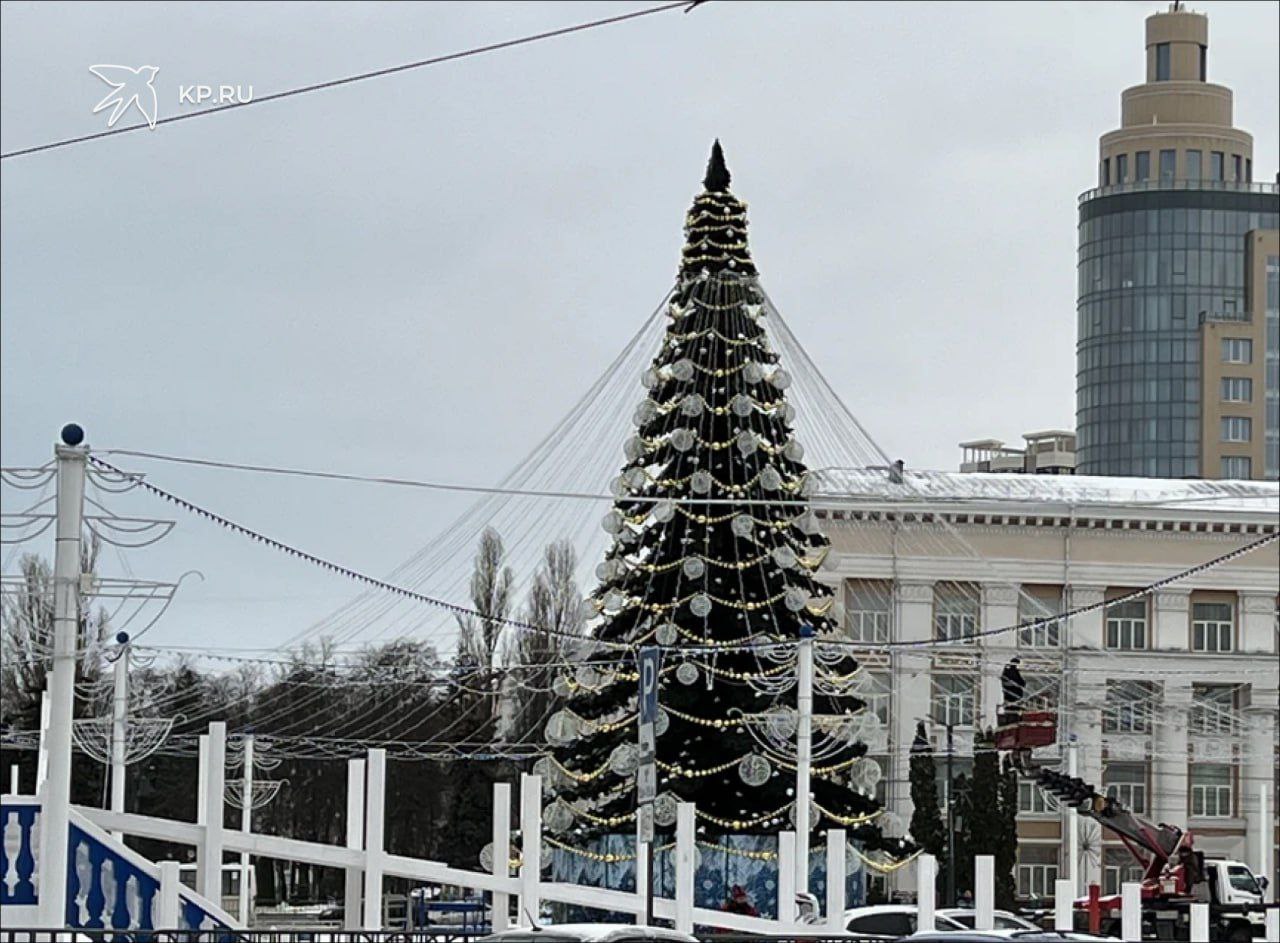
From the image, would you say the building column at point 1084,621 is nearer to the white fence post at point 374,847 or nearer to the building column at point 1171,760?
the building column at point 1171,760

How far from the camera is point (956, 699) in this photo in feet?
253

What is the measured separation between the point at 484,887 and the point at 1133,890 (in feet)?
24.6

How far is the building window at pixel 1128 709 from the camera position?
7759 cm

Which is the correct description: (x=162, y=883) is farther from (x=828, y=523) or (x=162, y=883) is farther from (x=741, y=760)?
(x=828, y=523)

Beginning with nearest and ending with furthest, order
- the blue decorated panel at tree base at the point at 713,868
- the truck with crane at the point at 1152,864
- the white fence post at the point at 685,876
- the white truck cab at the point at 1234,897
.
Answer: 1. the white fence post at the point at 685,876
2. the blue decorated panel at tree base at the point at 713,868
3. the truck with crane at the point at 1152,864
4. the white truck cab at the point at 1234,897

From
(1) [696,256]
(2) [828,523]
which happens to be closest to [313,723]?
(2) [828,523]

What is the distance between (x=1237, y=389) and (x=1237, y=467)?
3.71m

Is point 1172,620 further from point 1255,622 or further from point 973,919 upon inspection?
point 973,919

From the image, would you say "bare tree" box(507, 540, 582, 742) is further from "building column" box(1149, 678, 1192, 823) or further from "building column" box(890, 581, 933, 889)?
"building column" box(1149, 678, 1192, 823)

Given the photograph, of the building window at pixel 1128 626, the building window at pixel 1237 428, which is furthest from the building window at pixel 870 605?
the building window at pixel 1237 428

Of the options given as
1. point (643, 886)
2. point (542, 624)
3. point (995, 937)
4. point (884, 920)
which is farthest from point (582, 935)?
point (542, 624)

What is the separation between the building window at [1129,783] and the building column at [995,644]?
4.28m

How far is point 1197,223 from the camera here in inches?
5428

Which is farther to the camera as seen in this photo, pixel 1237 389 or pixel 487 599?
pixel 1237 389
